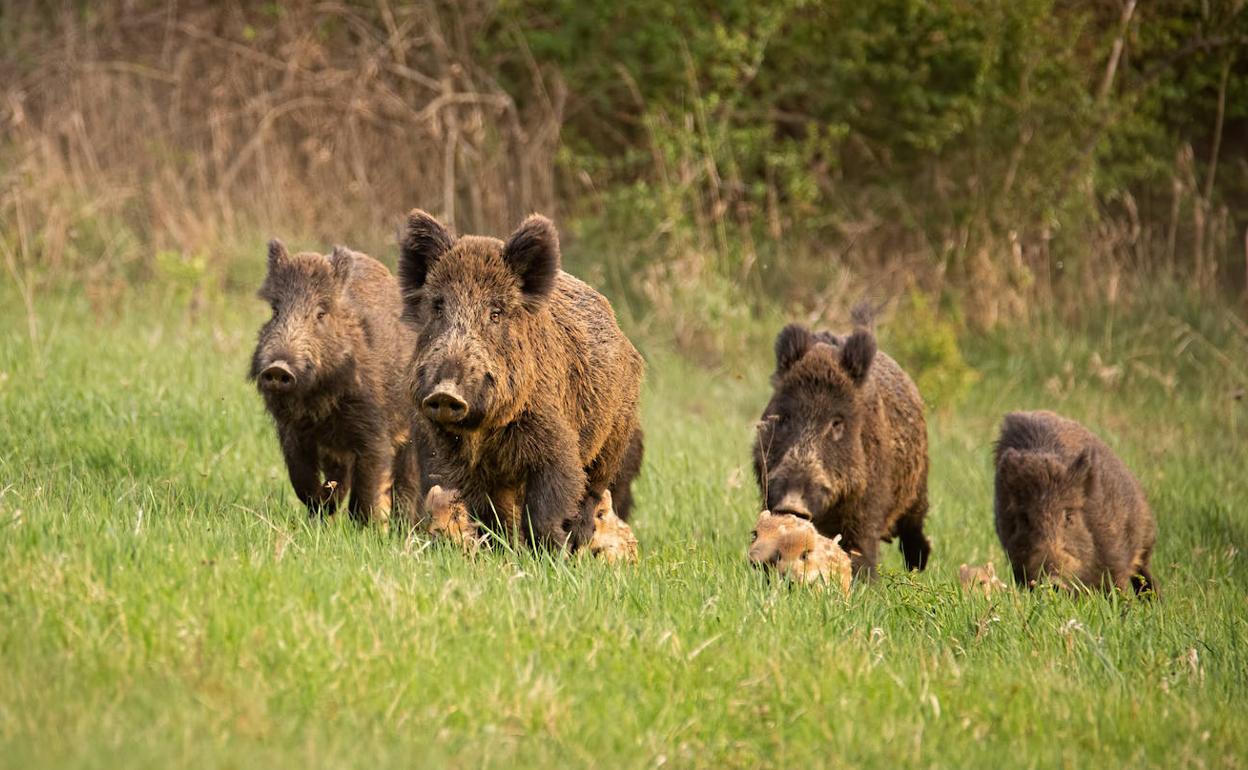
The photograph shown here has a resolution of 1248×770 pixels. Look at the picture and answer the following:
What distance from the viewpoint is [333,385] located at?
7.92 meters

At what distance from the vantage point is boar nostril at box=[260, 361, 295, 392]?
293 inches

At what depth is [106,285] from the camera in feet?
45.3

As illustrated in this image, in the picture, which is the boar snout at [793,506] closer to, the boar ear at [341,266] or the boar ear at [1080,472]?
the boar ear at [1080,472]

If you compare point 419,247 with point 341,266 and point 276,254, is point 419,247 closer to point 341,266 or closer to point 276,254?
point 341,266

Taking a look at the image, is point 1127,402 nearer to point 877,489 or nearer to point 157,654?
point 877,489

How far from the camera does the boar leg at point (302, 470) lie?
25.5ft

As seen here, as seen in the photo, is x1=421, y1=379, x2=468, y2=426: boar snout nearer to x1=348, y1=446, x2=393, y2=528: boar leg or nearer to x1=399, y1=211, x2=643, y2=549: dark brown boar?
→ x1=399, y1=211, x2=643, y2=549: dark brown boar

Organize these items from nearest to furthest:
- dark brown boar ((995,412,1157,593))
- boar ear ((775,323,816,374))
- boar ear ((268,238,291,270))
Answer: boar ear ((775,323,816,374))
boar ear ((268,238,291,270))
dark brown boar ((995,412,1157,593))

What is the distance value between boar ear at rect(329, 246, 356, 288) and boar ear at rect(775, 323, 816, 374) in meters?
2.34

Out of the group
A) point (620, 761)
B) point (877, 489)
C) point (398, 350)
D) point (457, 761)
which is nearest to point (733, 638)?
point (620, 761)

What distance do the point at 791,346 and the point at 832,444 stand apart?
635mm

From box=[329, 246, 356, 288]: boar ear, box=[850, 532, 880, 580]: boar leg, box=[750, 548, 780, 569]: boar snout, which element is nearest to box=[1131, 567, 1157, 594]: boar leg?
box=[850, 532, 880, 580]: boar leg

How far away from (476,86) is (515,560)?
1238 cm

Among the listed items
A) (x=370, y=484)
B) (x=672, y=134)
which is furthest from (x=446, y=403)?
(x=672, y=134)
